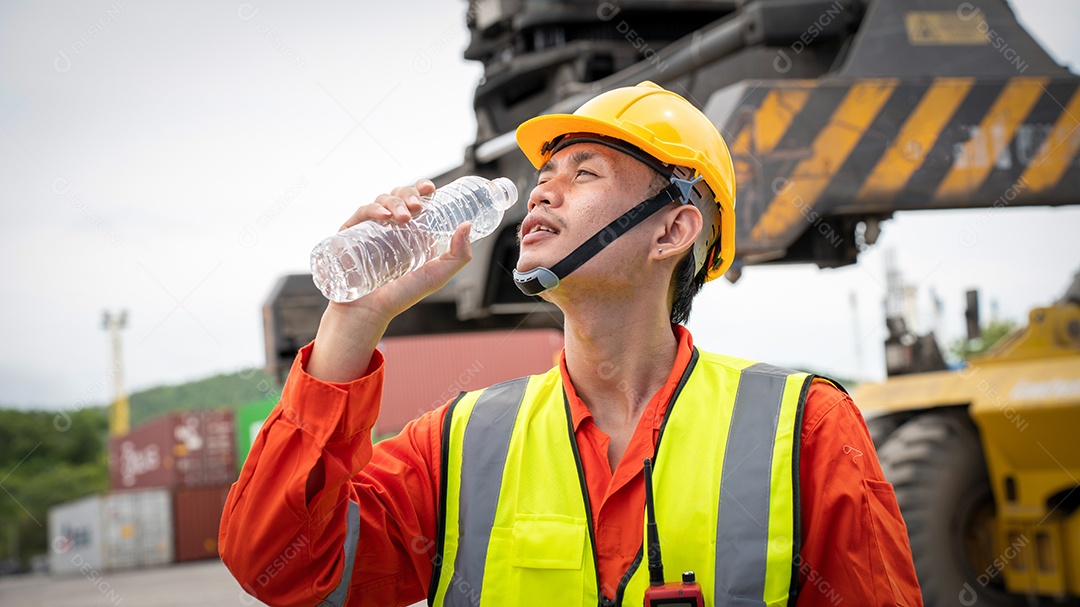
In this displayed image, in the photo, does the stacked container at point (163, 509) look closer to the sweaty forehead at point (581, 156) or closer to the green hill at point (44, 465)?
the green hill at point (44, 465)

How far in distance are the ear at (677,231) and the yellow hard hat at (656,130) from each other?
0.45 feet

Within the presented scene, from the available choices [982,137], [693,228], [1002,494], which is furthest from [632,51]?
[693,228]

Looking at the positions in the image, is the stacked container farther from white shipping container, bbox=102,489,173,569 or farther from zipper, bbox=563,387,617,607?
zipper, bbox=563,387,617,607

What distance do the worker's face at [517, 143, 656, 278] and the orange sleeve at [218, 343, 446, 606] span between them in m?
0.56

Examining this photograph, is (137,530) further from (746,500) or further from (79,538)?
(746,500)

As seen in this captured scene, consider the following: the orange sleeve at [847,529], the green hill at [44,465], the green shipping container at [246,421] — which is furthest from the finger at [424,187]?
the green hill at [44,465]

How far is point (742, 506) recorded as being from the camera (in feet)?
7.52

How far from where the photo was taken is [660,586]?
2.21 m

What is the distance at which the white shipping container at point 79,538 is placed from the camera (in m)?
38.0

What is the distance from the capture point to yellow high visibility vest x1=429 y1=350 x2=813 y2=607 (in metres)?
2.26

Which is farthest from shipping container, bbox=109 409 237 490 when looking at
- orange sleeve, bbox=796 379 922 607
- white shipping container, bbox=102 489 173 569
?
orange sleeve, bbox=796 379 922 607

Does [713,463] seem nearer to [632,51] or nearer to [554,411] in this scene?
[554,411]

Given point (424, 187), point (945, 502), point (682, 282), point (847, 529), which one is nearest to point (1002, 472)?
point (945, 502)

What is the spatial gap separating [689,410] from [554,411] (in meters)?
0.34
